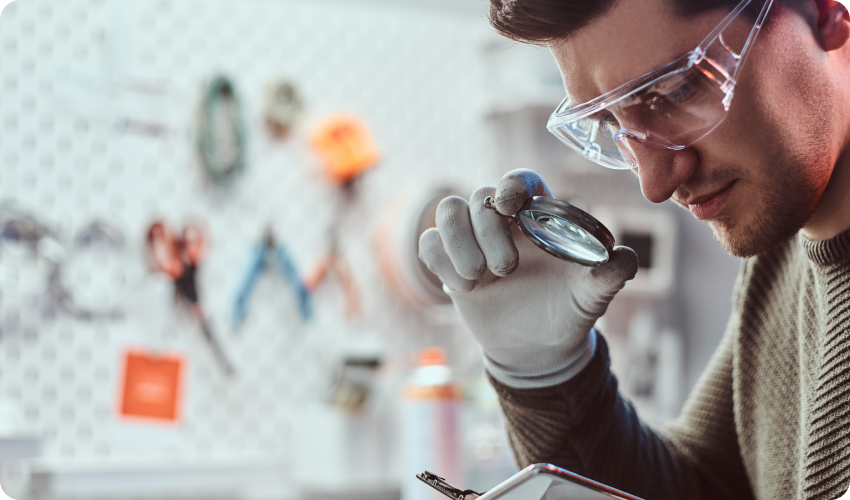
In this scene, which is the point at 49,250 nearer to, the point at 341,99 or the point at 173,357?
the point at 173,357

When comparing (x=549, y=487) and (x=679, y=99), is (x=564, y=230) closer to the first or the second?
(x=679, y=99)

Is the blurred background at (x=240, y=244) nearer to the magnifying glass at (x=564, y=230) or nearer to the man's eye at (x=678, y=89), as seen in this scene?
the magnifying glass at (x=564, y=230)

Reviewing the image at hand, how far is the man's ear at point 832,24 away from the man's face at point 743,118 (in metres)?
0.01

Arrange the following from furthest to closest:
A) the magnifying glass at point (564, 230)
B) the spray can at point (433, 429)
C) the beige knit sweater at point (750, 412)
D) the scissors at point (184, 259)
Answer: the scissors at point (184, 259), the spray can at point (433, 429), the beige knit sweater at point (750, 412), the magnifying glass at point (564, 230)

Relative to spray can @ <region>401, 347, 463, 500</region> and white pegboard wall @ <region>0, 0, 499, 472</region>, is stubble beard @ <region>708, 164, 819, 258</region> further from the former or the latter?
white pegboard wall @ <region>0, 0, 499, 472</region>

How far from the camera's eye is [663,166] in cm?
75

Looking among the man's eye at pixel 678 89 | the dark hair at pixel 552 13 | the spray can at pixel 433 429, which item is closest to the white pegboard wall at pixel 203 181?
the spray can at pixel 433 429

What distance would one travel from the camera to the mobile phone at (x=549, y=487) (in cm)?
50

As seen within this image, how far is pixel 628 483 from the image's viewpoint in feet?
2.92

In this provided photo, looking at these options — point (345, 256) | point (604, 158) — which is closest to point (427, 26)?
point (345, 256)

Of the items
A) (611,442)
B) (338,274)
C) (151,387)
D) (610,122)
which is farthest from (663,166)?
(151,387)

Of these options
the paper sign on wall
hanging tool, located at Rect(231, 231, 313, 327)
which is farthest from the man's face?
the paper sign on wall

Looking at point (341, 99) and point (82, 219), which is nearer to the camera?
point (82, 219)

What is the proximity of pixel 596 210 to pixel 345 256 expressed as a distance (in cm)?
81
